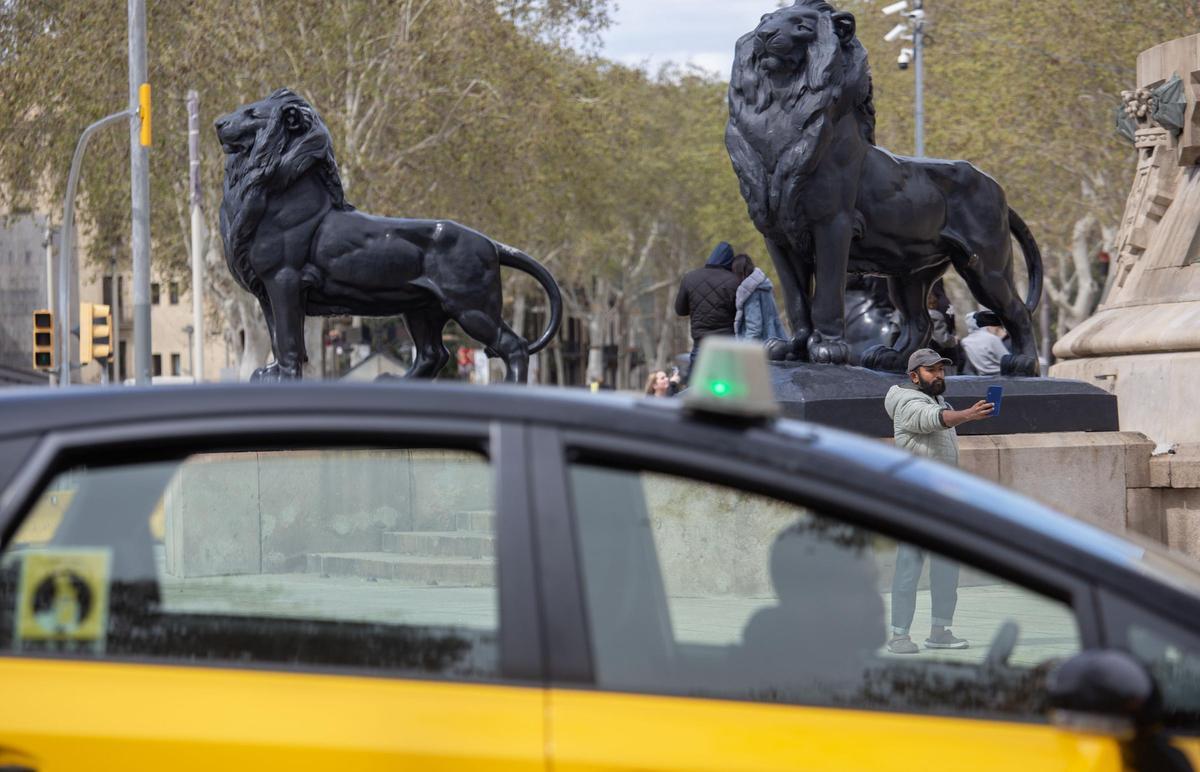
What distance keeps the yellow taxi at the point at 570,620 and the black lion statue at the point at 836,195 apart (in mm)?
7737

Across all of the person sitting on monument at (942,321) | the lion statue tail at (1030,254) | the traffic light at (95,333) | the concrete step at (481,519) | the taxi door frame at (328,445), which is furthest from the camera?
the traffic light at (95,333)

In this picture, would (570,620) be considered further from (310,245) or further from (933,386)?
(310,245)

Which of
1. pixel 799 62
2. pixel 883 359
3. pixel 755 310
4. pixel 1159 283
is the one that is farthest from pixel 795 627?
pixel 1159 283

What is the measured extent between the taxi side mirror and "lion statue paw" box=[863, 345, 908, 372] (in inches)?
359

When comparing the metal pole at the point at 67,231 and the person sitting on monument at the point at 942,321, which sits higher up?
the metal pole at the point at 67,231

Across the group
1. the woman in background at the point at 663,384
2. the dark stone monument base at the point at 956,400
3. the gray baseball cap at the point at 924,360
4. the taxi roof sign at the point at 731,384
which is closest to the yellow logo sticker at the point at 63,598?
the taxi roof sign at the point at 731,384

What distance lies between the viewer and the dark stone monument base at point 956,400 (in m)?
11.1

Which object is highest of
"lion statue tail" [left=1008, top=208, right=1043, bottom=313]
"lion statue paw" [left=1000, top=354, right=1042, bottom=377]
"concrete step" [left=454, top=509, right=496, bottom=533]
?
"lion statue tail" [left=1008, top=208, right=1043, bottom=313]

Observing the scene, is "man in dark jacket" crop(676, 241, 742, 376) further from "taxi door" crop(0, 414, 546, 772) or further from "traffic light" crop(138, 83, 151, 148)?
"traffic light" crop(138, 83, 151, 148)

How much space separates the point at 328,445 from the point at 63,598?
48 centimetres

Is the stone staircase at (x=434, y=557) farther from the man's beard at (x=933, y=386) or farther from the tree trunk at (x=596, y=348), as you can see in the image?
the tree trunk at (x=596, y=348)

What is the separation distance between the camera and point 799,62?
11.0 meters

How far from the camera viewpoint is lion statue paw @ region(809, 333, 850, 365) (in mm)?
11477

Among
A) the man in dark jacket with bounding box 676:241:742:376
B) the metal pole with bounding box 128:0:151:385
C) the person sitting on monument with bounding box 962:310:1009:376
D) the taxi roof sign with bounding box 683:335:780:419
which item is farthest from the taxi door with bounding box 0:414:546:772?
the metal pole with bounding box 128:0:151:385
